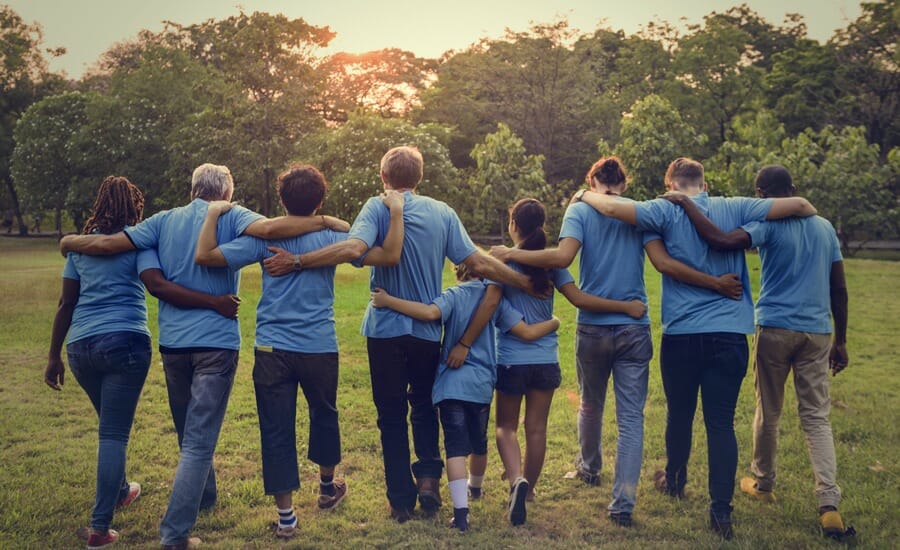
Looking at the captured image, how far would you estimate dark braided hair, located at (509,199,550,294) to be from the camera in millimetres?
4852

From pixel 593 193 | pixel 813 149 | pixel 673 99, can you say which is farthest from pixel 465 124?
pixel 593 193

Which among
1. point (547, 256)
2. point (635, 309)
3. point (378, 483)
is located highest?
point (547, 256)

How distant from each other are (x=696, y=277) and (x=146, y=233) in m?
3.22

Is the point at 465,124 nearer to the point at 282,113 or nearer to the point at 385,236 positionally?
the point at 282,113

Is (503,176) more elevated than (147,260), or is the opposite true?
(503,176)

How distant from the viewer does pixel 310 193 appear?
4.60m

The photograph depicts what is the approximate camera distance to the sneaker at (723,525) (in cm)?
462

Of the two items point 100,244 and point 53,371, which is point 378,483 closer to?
point 53,371

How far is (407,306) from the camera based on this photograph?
4.66 m

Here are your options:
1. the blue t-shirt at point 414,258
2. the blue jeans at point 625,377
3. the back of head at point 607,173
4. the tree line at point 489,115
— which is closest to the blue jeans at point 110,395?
the blue t-shirt at point 414,258

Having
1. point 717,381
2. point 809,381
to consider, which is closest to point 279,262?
point 717,381

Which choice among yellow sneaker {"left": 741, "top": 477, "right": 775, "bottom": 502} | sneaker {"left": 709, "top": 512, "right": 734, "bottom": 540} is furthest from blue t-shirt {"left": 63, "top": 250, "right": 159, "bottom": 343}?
yellow sneaker {"left": 741, "top": 477, "right": 775, "bottom": 502}

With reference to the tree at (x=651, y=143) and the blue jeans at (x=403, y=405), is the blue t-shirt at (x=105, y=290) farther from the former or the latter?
the tree at (x=651, y=143)

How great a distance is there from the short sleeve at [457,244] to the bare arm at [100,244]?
1.85 meters
